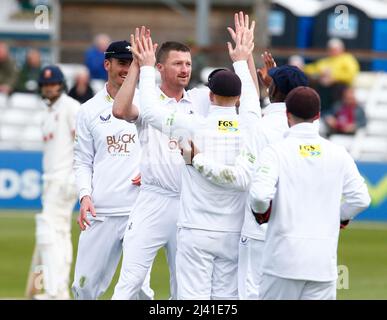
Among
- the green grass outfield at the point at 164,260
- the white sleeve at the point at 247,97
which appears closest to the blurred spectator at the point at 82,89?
the green grass outfield at the point at 164,260

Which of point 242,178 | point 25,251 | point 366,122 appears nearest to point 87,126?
point 242,178

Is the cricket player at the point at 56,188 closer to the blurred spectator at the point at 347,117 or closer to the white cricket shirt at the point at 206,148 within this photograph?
the white cricket shirt at the point at 206,148

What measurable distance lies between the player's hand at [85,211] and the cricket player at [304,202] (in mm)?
2600

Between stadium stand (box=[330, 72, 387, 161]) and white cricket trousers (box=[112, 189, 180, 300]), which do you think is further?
stadium stand (box=[330, 72, 387, 161])

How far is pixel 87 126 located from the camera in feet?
40.6

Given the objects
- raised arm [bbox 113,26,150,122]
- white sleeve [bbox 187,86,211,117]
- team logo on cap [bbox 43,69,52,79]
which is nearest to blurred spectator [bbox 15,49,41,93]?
team logo on cap [bbox 43,69,52,79]

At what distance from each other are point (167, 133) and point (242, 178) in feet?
2.60

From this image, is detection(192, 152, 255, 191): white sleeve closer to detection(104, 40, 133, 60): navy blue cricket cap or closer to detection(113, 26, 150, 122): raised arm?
detection(113, 26, 150, 122): raised arm

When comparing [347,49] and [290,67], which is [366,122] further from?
[290,67]

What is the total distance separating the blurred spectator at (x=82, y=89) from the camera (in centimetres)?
1977

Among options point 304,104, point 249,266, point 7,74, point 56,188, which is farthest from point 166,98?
point 7,74

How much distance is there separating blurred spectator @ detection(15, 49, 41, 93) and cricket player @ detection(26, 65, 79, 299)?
10.5 meters

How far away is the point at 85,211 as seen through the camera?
1199cm

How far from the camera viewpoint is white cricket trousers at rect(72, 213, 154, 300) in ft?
40.5
